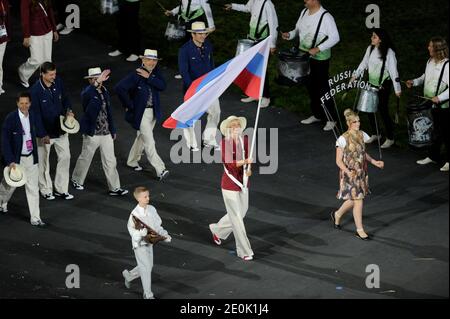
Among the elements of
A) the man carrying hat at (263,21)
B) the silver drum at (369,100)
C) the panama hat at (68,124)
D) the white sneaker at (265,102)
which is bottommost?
the white sneaker at (265,102)

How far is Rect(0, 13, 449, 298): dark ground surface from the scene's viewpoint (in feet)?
56.4

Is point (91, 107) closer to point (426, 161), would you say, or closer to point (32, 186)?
point (32, 186)

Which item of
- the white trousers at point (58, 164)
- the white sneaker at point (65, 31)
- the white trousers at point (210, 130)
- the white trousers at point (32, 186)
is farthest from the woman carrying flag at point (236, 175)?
the white sneaker at point (65, 31)

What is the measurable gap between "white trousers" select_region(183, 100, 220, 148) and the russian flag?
2.66m

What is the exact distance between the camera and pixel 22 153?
1873 cm

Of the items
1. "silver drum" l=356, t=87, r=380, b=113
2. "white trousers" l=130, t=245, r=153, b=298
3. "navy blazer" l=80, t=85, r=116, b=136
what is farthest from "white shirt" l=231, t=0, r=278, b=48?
"white trousers" l=130, t=245, r=153, b=298

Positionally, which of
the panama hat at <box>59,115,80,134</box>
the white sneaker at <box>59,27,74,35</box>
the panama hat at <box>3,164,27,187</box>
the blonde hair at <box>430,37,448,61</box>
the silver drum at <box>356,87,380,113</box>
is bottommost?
the white sneaker at <box>59,27,74,35</box>

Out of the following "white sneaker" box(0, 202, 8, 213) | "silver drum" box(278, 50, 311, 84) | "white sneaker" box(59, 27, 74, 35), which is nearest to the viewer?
"white sneaker" box(0, 202, 8, 213)

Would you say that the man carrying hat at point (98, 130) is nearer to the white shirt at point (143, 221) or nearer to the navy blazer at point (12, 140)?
the navy blazer at point (12, 140)

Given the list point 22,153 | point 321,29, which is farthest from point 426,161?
point 22,153

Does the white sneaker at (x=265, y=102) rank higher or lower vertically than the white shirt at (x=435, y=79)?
lower

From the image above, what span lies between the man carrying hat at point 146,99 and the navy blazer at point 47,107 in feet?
3.23

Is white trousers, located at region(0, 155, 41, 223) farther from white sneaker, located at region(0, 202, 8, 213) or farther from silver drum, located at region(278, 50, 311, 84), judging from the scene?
silver drum, located at region(278, 50, 311, 84)

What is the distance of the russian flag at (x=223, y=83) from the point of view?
60.0 ft
